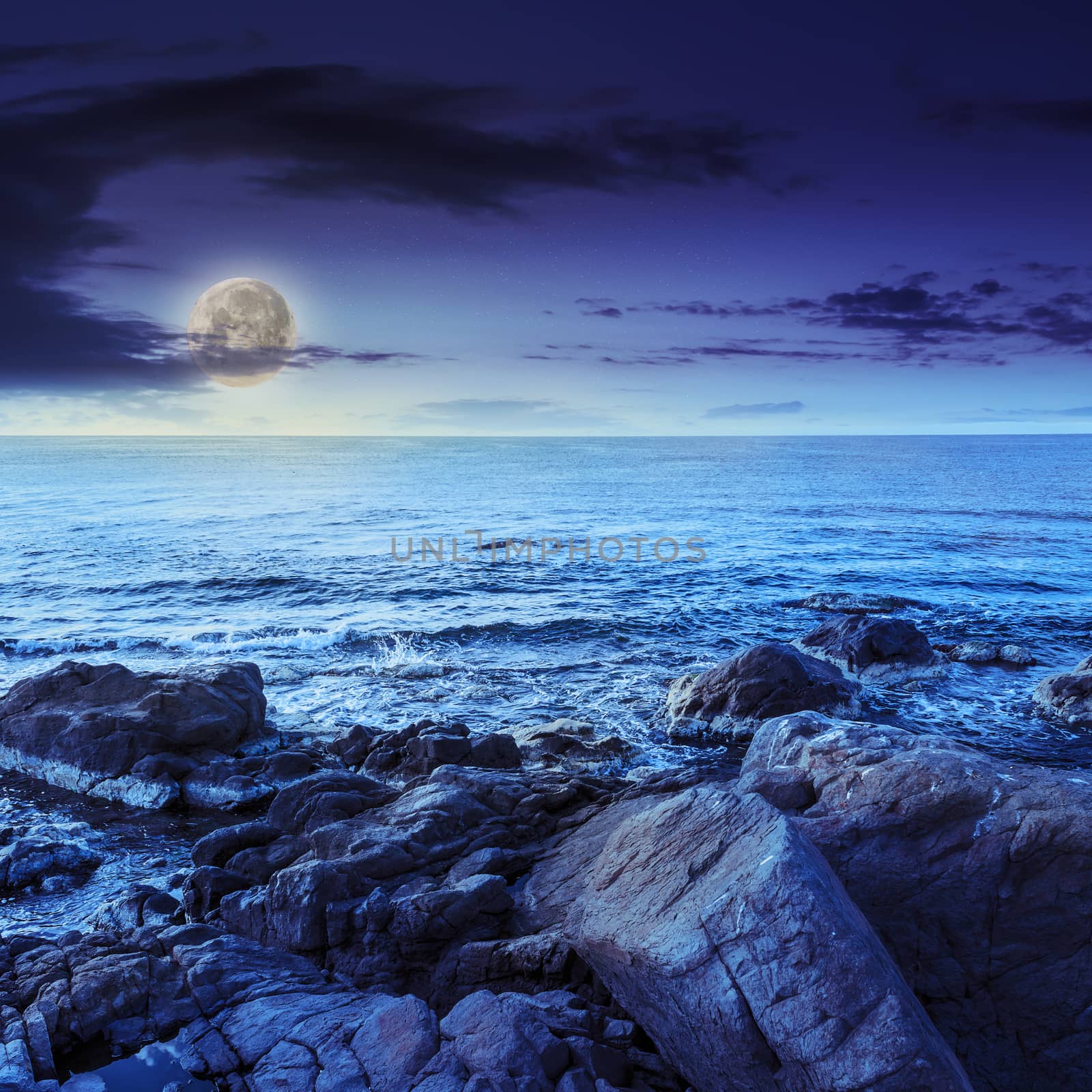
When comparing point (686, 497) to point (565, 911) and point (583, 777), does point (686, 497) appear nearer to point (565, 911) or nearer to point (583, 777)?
point (583, 777)

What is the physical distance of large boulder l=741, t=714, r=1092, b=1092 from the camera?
8641 millimetres

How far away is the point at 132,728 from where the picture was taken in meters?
18.6

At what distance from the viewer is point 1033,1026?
8703mm

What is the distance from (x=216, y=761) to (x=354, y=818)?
19.1ft

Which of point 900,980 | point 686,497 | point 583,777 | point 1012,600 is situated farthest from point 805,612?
point 686,497

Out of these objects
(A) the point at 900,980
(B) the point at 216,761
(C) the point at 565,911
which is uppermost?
(A) the point at 900,980

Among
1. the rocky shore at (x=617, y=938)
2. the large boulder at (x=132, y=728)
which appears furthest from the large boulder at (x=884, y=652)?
the large boulder at (x=132, y=728)

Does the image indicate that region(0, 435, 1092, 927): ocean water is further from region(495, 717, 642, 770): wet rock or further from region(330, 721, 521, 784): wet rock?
region(330, 721, 521, 784): wet rock

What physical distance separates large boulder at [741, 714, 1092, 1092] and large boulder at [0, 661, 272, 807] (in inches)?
526

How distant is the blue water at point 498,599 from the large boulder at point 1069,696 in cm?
63

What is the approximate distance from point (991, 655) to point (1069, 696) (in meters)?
4.31

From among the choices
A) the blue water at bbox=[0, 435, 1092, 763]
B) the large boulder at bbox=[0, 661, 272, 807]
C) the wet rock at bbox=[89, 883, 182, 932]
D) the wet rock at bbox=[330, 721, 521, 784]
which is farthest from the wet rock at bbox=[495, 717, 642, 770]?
the wet rock at bbox=[89, 883, 182, 932]

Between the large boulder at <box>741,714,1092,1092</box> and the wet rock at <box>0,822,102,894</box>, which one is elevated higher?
the large boulder at <box>741,714,1092,1092</box>

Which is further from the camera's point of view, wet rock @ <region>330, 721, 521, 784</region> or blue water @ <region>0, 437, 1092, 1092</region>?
blue water @ <region>0, 437, 1092, 1092</region>
